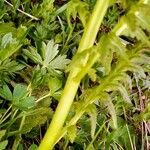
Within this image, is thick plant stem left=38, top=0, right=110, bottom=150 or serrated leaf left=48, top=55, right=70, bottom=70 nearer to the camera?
thick plant stem left=38, top=0, right=110, bottom=150

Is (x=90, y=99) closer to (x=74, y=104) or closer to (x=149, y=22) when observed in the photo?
(x=74, y=104)

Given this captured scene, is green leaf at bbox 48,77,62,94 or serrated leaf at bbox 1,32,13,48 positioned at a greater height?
serrated leaf at bbox 1,32,13,48

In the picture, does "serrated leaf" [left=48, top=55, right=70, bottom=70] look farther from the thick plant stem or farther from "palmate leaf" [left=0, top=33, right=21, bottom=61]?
the thick plant stem

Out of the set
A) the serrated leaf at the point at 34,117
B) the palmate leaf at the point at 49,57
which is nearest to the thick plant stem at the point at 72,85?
the serrated leaf at the point at 34,117

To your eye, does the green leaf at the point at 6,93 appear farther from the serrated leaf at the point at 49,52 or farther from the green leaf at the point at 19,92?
the serrated leaf at the point at 49,52

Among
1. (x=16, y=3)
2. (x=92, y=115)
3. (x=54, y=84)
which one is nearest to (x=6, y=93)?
(x=54, y=84)

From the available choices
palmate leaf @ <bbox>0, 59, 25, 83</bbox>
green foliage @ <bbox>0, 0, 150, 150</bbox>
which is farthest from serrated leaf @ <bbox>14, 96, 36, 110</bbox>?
palmate leaf @ <bbox>0, 59, 25, 83</bbox>

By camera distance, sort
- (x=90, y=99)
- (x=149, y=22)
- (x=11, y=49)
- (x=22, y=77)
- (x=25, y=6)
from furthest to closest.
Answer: (x=25, y=6)
(x=22, y=77)
(x=11, y=49)
(x=90, y=99)
(x=149, y=22)

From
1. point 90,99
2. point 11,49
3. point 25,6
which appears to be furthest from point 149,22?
point 25,6

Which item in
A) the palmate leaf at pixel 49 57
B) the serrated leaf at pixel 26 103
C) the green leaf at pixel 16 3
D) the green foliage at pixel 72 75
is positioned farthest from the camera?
the green leaf at pixel 16 3
